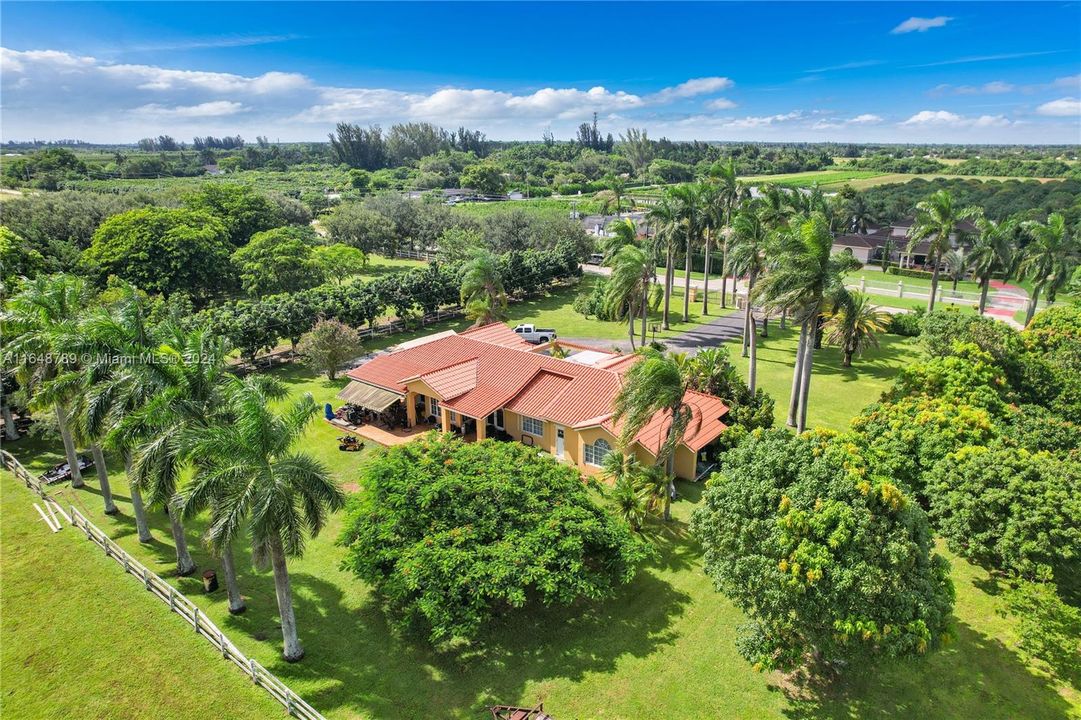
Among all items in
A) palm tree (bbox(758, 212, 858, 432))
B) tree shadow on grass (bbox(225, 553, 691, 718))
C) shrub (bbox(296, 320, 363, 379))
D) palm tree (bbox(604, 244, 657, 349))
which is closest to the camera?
tree shadow on grass (bbox(225, 553, 691, 718))

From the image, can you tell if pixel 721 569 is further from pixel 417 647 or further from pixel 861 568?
pixel 417 647

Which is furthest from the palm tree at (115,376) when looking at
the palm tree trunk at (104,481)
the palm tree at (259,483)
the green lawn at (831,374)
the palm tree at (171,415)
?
the green lawn at (831,374)

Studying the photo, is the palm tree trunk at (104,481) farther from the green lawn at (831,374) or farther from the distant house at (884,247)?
the distant house at (884,247)

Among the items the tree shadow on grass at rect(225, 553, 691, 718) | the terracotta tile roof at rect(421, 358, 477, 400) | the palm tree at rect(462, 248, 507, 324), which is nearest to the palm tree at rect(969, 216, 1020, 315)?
the palm tree at rect(462, 248, 507, 324)

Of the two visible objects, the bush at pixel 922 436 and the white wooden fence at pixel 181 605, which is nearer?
the white wooden fence at pixel 181 605

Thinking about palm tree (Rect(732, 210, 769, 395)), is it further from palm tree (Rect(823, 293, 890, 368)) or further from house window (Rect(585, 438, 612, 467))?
house window (Rect(585, 438, 612, 467))

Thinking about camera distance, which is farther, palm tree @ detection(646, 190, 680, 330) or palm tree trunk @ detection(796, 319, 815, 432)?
palm tree @ detection(646, 190, 680, 330)
